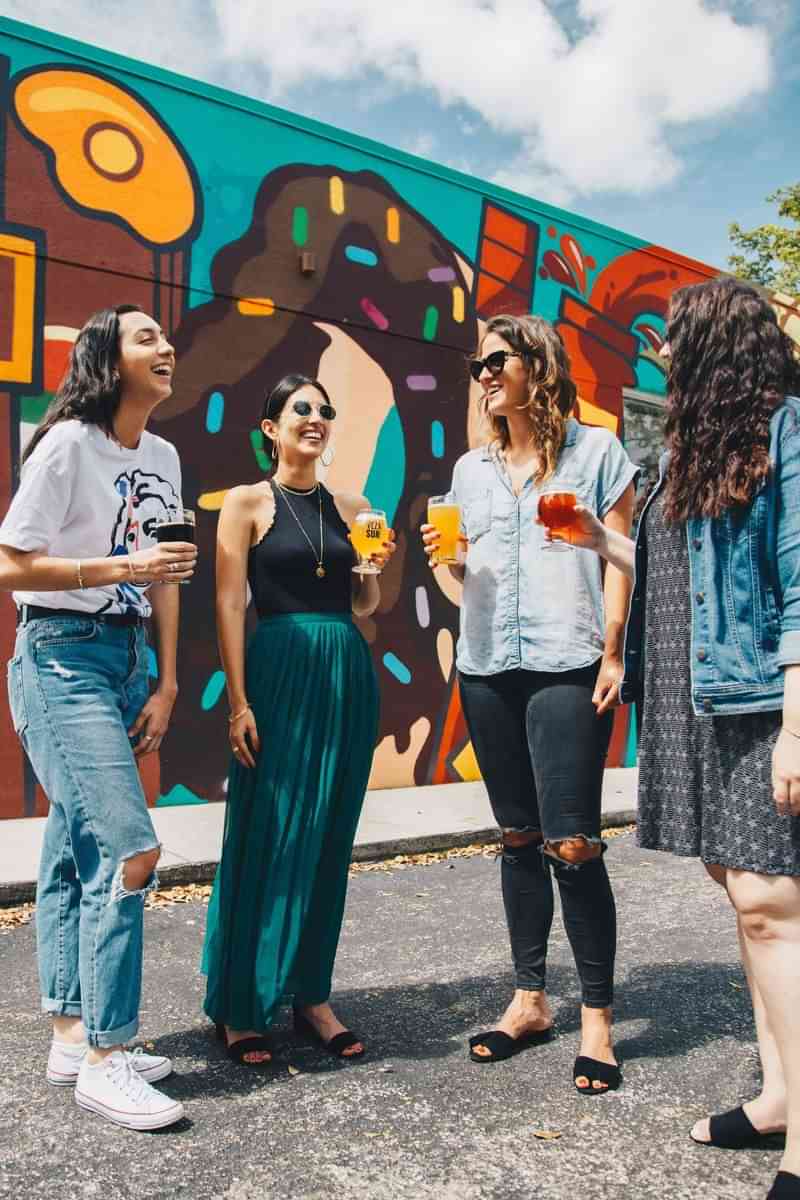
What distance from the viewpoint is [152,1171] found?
231cm

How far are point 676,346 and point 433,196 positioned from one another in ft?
19.9

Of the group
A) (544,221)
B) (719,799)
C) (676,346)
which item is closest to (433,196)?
(544,221)

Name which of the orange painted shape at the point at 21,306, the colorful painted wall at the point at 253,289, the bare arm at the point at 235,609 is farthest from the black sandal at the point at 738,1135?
the orange painted shape at the point at 21,306

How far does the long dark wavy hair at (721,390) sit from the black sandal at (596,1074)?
1.49m

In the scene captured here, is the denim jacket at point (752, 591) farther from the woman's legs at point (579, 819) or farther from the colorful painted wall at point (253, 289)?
the colorful painted wall at point (253, 289)

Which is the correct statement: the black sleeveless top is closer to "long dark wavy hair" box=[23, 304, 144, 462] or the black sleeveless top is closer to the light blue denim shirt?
the light blue denim shirt

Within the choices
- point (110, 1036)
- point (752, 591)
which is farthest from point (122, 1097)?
point (752, 591)

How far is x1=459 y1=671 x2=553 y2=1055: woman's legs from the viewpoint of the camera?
302 cm

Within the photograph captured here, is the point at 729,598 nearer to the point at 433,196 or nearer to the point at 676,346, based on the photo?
the point at 676,346

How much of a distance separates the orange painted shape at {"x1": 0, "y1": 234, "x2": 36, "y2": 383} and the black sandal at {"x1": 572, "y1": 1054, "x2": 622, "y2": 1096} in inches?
194

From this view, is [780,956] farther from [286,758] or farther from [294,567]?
[294,567]

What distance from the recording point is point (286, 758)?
301 centimetres

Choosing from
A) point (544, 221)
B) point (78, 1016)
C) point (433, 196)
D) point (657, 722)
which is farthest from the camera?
point (544, 221)

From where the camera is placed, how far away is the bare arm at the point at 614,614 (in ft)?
9.43
